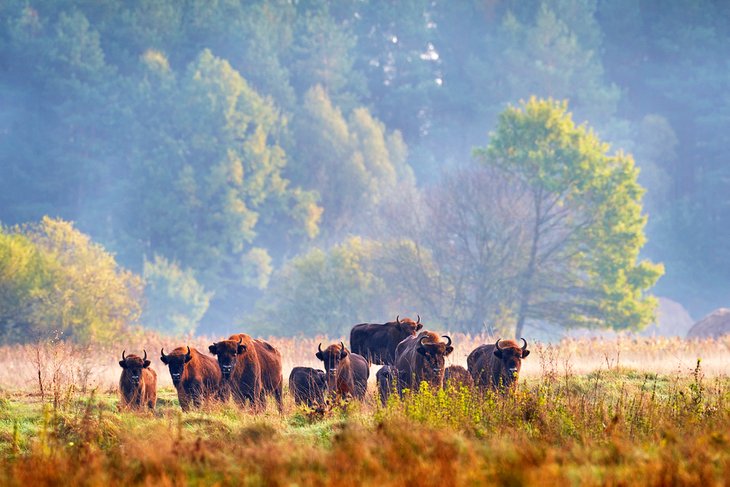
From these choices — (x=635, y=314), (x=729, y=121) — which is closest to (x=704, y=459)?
(x=635, y=314)

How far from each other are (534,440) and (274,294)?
41743 millimetres

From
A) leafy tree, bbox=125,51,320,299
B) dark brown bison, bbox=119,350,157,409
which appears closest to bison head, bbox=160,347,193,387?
dark brown bison, bbox=119,350,157,409

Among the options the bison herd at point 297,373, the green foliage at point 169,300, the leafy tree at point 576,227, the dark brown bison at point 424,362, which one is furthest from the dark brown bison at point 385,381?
the green foliage at point 169,300

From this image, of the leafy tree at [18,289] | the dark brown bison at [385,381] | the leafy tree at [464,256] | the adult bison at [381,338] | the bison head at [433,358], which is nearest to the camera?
the bison head at [433,358]

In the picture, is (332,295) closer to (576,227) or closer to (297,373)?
(576,227)

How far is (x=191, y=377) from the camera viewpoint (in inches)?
708

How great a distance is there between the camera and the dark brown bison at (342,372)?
17984 millimetres

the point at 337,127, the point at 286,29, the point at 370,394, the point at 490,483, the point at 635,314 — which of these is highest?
the point at 286,29

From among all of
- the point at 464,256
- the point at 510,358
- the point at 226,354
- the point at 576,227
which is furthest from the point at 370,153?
the point at 510,358

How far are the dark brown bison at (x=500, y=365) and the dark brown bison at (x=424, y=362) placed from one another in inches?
26.0

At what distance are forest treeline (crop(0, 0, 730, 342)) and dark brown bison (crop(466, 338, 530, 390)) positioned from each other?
2764 cm

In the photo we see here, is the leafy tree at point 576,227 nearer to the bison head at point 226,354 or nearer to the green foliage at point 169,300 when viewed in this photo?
the green foliage at point 169,300

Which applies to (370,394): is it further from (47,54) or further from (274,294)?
(47,54)

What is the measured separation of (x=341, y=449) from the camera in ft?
33.8
